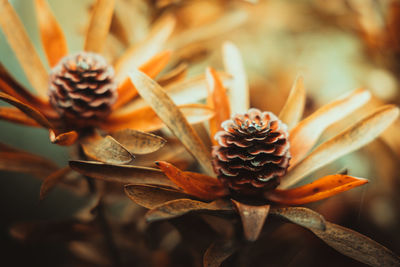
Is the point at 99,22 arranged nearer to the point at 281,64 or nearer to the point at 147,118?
the point at 147,118

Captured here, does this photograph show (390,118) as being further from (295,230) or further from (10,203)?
(10,203)

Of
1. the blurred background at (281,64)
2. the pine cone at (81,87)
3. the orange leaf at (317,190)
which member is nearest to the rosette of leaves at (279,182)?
the orange leaf at (317,190)

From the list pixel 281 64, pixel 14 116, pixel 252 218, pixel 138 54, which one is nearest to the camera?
pixel 252 218

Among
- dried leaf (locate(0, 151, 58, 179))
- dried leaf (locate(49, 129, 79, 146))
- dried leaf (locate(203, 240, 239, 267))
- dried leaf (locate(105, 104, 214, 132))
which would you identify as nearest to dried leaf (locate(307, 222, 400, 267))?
dried leaf (locate(203, 240, 239, 267))

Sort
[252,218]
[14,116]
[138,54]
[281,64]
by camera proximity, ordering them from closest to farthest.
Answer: [252,218]
[14,116]
[138,54]
[281,64]

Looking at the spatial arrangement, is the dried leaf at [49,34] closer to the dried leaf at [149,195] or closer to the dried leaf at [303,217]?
the dried leaf at [149,195]

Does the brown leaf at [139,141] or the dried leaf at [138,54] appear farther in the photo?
the dried leaf at [138,54]

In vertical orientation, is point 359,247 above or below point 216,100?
below

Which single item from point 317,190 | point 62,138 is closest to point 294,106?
point 317,190
